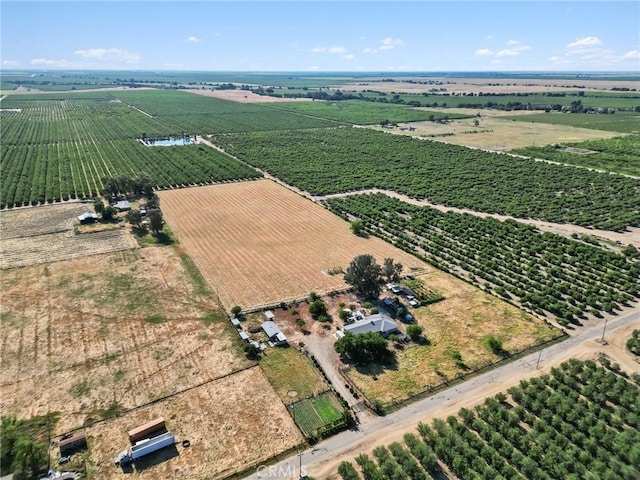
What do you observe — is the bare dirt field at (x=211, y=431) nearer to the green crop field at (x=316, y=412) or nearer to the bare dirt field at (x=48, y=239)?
the green crop field at (x=316, y=412)

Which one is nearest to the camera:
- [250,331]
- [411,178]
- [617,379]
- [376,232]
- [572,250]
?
[617,379]

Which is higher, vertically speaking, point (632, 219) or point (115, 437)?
point (632, 219)

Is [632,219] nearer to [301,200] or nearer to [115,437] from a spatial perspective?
[301,200]

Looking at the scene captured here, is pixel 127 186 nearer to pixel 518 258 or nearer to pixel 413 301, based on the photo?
pixel 413 301

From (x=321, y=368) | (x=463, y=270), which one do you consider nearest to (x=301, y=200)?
(x=463, y=270)

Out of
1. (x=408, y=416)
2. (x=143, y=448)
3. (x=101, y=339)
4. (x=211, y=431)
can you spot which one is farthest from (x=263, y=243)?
(x=143, y=448)

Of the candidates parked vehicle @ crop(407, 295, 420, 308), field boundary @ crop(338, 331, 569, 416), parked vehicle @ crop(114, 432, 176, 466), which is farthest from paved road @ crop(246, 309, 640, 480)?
parked vehicle @ crop(407, 295, 420, 308)
